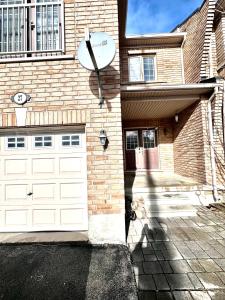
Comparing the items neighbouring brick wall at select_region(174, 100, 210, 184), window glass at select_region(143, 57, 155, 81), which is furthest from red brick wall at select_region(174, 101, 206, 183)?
window glass at select_region(143, 57, 155, 81)

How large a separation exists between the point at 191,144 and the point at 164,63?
13.9 feet

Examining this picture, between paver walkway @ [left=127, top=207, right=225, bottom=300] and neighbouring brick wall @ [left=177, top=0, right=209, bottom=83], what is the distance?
5.12 metres

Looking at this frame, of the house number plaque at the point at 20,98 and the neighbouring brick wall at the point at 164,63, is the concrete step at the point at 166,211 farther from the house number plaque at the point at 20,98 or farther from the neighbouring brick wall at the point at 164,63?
the neighbouring brick wall at the point at 164,63

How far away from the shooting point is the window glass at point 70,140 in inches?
160

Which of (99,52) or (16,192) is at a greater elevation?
(99,52)

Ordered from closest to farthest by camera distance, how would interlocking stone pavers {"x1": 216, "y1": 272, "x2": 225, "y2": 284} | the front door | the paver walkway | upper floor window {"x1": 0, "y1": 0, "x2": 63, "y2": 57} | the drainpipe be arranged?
the paver walkway < interlocking stone pavers {"x1": 216, "y1": 272, "x2": 225, "y2": 284} < upper floor window {"x1": 0, "y1": 0, "x2": 63, "y2": 57} < the drainpipe < the front door

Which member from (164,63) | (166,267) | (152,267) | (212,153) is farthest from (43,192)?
(164,63)

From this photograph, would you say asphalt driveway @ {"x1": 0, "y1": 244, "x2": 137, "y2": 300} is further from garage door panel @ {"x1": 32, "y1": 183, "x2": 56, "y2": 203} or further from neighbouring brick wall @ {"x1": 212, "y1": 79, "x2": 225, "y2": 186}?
neighbouring brick wall @ {"x1": 212, "y1": 79, "x2": 225, "y2": 186}

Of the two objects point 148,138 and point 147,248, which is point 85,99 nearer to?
point 147,248

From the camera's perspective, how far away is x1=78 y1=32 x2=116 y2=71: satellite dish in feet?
11.2

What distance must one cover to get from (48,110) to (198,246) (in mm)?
3536

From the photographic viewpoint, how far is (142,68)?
30.2 ft

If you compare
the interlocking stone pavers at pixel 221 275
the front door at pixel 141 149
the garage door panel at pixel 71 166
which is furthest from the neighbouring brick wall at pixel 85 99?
the front door at pixel 141 149

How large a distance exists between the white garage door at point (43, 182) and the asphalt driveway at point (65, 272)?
53 centimetres
